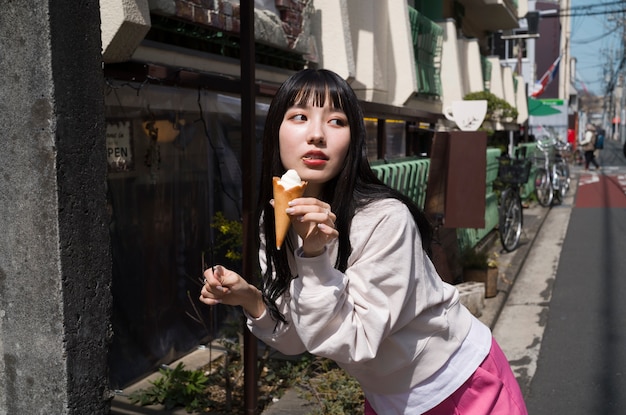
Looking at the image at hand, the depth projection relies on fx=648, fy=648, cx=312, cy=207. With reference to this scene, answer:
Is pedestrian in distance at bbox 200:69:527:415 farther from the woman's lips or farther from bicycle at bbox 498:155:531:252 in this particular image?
bicycle at bbox 498:155:531:252

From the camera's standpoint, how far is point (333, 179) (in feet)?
6.32

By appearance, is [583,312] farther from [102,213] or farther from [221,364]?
[102,213]

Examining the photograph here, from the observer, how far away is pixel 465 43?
15.1 m

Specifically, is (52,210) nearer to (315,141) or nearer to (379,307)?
(315,141)

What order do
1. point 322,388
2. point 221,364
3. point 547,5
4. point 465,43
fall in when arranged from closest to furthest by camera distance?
point 322,388, point 221,364, point 465,43, point 547,5

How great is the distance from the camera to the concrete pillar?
227cm

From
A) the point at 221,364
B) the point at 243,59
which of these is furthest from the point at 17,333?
the point at 221,364

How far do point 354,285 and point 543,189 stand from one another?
16.4 m

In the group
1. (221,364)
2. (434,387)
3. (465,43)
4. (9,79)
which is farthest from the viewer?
(465,43)

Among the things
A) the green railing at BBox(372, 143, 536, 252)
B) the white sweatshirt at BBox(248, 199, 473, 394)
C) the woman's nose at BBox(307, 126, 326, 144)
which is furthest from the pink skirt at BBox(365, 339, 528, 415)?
the green railing at BBox(372, 143, 536, 252)

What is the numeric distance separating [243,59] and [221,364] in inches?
112

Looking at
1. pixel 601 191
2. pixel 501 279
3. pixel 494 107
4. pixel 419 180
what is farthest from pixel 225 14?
pixel 601 191

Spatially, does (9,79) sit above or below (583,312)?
above

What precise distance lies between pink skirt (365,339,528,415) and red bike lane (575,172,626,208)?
16703 millimetres
